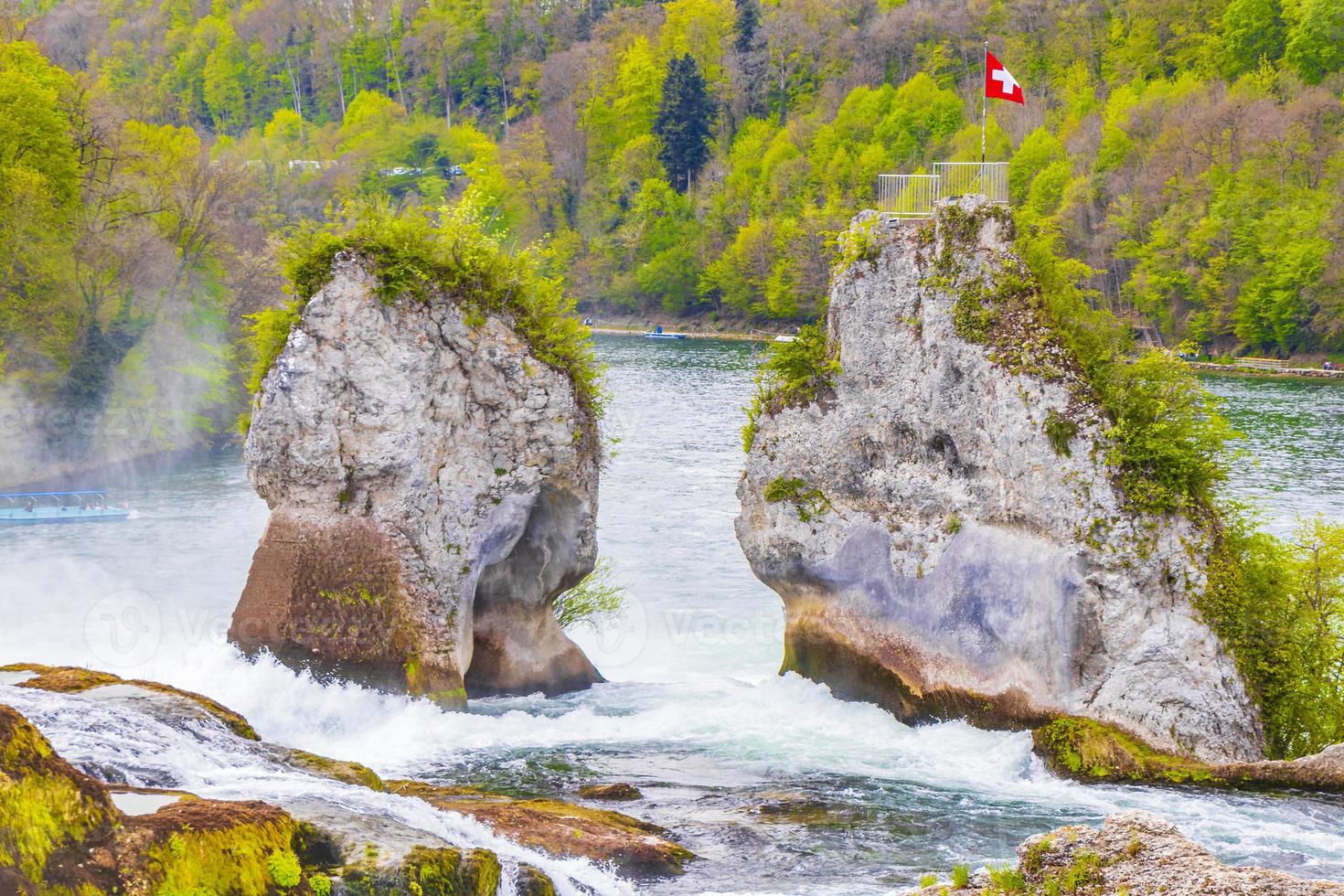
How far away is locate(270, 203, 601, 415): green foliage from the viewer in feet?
80.6

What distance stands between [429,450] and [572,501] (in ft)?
10.3

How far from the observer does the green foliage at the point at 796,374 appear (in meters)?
26.1

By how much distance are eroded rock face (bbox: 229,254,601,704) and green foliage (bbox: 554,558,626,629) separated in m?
5.85

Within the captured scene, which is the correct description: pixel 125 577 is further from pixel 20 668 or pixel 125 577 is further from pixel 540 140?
pixel 540 140

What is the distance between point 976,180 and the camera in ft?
84.3

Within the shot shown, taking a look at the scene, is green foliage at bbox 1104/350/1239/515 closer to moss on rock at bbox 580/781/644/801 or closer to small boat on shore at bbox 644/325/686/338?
moss on rock at bbox 580/781/644/801

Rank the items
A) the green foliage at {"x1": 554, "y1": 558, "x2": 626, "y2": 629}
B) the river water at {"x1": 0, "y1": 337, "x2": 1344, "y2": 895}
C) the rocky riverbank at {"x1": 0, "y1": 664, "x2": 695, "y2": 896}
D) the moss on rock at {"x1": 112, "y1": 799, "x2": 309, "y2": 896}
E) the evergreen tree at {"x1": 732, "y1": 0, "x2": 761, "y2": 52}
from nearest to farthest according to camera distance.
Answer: the rocky riverbank at {"x1": 0, "y1": 664, "x2": 695, "y2": 896}, the moss on rock at {"x1": 112, "y1": 799, "x2": 309, "y2": 896}, the river water at {"x1": 0, "y1": 337, "x2": 1344, "y2": 895}, the green foliage at {"x1": 554, "y1": 558, "x2": 626, "y2": 629}, the evergreen tree at {"x1": 732, "y1": 0, "x2": 761, "y2": 52}

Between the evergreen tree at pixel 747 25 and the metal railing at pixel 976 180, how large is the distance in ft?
443

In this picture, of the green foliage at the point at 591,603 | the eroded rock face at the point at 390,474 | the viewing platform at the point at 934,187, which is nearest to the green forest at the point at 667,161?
the viewing platform at the point at 934,187

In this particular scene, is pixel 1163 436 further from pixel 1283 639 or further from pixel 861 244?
pixel 861 244

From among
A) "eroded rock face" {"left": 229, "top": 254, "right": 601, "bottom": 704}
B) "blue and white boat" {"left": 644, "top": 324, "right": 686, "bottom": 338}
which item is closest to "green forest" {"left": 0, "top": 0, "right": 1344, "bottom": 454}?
"eroded rock face" {"left": 229, "top": 254, "right": 601, "bottom": 704}

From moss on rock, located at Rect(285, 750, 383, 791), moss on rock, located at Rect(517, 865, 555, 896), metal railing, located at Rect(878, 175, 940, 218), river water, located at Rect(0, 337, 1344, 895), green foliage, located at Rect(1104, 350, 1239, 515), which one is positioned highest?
metal railing, located at Rect(878, 175, 940, 218)

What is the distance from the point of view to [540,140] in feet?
480

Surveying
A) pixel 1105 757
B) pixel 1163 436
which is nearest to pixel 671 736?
pixel 1105 757
